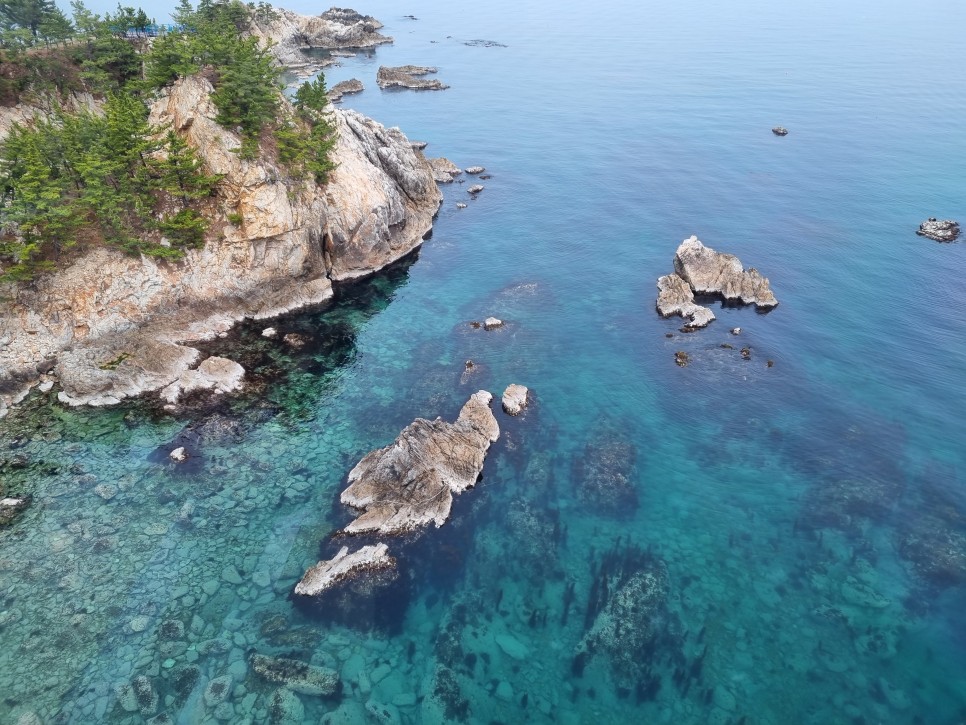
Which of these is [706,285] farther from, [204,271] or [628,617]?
[204,271]

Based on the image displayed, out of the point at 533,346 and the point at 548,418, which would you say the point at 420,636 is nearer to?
the point at 548,418

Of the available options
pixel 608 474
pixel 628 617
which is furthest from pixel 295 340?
pixel 628 617

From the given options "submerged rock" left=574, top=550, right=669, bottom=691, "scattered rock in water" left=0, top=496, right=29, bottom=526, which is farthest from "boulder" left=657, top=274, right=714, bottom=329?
"scattered rock in water" left=0, top=496, right=29, bottom=526

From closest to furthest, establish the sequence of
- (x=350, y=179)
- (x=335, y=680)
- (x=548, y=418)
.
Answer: (x=335, y=680), (x=548, y=418), (x=350, y=179)

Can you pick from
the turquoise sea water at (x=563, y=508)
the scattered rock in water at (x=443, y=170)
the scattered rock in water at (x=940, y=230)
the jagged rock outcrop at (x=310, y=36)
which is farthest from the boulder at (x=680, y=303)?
the jagged rock outcrop at (x=310, y=36)

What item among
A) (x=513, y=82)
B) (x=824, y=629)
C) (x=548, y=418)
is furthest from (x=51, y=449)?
(x=513, y=82)
